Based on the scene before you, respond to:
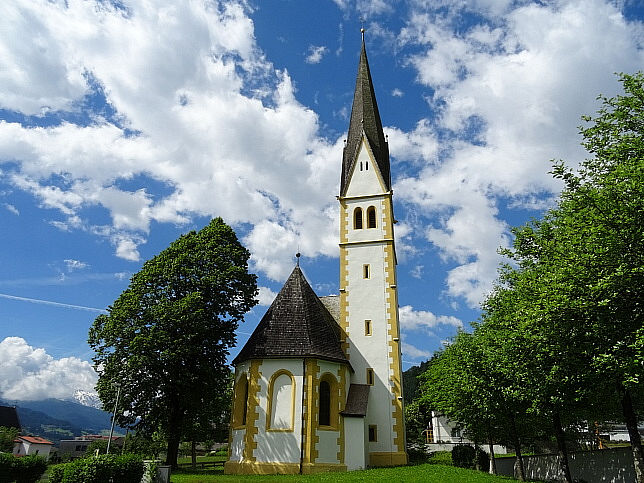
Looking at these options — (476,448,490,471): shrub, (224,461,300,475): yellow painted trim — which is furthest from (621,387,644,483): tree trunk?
(476,448,490,471): shrub

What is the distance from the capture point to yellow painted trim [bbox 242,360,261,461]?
81.8 ft

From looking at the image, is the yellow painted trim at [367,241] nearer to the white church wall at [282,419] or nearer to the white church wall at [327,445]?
the white church wall at [282,419]

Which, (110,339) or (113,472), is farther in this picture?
(110,339)

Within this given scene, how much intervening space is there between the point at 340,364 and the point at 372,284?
724cm

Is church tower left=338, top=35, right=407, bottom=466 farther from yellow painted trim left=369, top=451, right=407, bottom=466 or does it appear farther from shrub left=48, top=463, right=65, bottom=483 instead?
shrub left=48, top=463, right=65, bottom=483

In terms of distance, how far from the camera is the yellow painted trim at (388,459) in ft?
91.7

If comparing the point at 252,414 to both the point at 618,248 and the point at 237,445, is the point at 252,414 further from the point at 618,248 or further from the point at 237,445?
the point at 618,248

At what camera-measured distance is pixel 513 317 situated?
18000 millimetres

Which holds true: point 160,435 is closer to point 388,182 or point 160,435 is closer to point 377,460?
point 377,460

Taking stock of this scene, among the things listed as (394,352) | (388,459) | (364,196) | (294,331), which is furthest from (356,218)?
(388,459)

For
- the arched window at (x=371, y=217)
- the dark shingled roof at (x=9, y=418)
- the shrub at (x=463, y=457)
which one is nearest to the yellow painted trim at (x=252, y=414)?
the arched window at (x=371, y=217)

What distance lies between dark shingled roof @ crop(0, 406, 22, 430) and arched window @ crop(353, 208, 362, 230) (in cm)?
9019

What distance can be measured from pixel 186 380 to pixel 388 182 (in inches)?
857

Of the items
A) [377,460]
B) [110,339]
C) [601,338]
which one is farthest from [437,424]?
[601,338]
